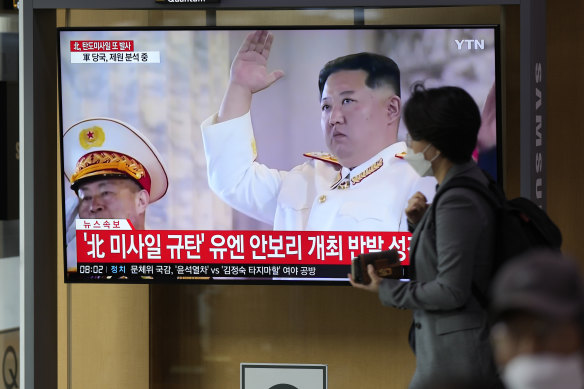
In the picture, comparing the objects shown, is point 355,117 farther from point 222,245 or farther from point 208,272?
point 208,272

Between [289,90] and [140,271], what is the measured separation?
1.08 m

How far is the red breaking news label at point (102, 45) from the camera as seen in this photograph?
3678mm

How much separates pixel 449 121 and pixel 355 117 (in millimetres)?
1265

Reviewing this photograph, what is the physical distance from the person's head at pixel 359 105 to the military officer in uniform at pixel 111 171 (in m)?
0.82

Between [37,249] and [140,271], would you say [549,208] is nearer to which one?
[140,271]

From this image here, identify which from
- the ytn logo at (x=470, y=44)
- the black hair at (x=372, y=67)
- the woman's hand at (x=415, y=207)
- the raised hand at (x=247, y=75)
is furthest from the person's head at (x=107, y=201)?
the ytn logo at (x=470, y=44)

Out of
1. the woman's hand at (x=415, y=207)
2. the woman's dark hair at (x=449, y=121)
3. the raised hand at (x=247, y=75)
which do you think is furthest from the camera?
the raised hand at (x=247, y=75)

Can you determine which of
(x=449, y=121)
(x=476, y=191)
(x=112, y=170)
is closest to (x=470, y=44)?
(x=449, y=121)

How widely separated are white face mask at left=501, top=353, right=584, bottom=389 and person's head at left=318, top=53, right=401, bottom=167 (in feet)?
9.17

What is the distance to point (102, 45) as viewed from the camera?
3.68m

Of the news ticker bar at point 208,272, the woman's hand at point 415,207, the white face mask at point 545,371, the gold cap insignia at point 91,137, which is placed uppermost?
the gold cap insignia at point 91,137

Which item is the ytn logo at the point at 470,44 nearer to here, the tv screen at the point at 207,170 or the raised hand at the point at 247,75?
the tv screen at the point at 207,170

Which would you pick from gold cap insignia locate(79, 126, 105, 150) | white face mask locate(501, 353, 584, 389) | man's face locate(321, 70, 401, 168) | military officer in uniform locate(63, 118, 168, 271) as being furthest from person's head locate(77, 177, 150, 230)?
white face mask locate(501, 353, 584, 389)

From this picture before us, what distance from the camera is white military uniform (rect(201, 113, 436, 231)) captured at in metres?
3.64
